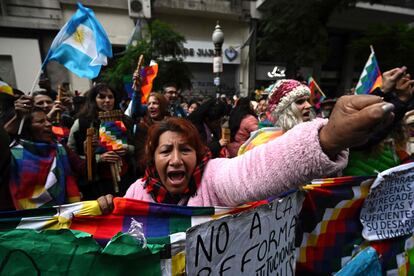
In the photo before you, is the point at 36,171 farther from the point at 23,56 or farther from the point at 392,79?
the point at 23,56

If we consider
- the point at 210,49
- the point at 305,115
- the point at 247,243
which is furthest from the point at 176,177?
the point at 210,49

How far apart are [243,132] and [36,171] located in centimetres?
221

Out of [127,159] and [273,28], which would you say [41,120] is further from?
[273,28]

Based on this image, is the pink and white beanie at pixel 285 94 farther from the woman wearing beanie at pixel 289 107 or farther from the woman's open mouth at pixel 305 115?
the woman's open mouth at pixel 305 115

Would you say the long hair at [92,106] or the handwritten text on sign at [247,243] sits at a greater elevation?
the long hair at [92,106]

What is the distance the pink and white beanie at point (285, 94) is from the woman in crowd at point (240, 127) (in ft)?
1.26

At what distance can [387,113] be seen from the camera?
679 millimetres

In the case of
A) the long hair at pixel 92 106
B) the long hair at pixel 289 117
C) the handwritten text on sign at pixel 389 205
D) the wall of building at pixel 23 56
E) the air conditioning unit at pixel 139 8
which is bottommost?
the handwritten text on sign at pixel 389 205

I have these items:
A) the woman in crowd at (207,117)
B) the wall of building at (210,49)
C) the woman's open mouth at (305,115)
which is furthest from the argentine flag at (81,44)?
the wall of building at (210,49)

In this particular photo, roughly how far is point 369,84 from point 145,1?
45.6 feet

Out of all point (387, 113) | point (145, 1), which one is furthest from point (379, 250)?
point (145, 1)

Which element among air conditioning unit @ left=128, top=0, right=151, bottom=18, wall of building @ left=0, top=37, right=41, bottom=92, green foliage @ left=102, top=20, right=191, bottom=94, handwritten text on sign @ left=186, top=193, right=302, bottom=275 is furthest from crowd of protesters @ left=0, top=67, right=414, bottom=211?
air conditioning unit @ left=128, top=0, right=151, bottom=18

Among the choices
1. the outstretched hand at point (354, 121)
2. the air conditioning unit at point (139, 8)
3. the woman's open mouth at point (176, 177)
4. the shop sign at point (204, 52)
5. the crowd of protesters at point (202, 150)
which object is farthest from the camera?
the shop sign at point (204, 52)

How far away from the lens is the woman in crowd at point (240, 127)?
10.4 feet
